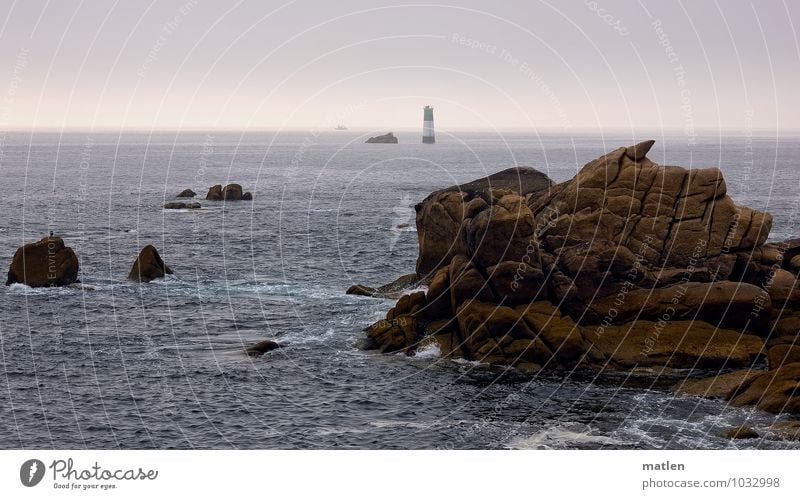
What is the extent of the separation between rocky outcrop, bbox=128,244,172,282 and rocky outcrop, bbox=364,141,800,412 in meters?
30.6

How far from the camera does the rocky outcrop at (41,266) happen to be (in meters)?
82.4

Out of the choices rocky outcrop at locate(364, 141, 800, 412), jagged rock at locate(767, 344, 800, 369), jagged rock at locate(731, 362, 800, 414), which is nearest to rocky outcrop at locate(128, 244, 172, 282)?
rocky outcrop at locate(364, 141, 800, 412)

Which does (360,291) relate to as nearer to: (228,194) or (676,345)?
(676,345)

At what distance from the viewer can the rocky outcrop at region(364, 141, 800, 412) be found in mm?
59531

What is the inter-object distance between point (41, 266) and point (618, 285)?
5232cm

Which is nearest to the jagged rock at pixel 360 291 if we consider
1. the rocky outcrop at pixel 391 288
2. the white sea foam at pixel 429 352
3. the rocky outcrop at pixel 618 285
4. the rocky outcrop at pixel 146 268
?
the rocky outcrop at pixel 391 288

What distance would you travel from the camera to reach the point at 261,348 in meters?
64.0

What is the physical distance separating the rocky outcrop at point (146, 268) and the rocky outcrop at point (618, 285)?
30.6 m

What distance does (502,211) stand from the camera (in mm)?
66438

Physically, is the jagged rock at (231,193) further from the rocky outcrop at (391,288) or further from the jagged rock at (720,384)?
the jagged rock at (720,384)

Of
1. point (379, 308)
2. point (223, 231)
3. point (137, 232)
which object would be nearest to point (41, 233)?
point (137, 232)

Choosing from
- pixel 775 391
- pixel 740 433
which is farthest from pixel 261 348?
pixel 775 391

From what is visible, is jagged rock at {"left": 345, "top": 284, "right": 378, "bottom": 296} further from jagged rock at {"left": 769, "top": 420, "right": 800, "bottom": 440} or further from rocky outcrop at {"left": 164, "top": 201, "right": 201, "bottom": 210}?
rocky outcrop at {"left": 164, "top": 201, "right": 201, "bottom": 210}

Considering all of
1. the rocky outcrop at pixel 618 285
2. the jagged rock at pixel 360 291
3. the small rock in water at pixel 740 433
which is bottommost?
the jagged rock at pixel 360 291
